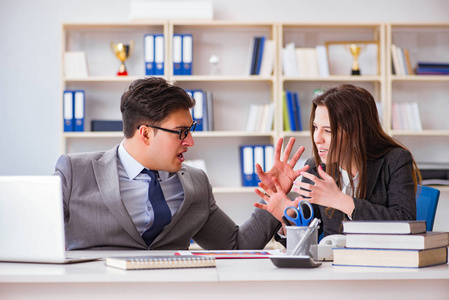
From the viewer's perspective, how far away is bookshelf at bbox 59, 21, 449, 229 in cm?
416

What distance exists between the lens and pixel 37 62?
4156 mm

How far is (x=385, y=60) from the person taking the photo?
4.05 m

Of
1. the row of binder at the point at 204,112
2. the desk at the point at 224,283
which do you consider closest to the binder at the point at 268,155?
the row of binder at the point at 204,112

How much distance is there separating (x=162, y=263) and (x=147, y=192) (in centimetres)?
77

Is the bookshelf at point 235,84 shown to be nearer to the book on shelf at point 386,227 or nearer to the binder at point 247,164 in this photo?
the binder at point 247,164

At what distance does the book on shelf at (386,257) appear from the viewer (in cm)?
134

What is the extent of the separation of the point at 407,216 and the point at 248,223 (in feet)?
1.77

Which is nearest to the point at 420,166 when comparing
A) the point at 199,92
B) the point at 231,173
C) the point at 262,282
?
the point at 231,173

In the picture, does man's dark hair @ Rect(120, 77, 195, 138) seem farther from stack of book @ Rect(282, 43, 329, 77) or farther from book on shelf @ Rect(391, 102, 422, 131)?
book on shelf @ Rect(391, 102, 422, 131)

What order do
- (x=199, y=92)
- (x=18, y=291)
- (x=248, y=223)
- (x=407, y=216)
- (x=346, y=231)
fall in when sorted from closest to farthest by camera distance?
(x=18, y=291) < (x=346, y=231) < (x=407, y=216) < (x=248, y=223) < (x=199, y=92)

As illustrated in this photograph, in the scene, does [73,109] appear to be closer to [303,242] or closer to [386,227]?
[303,242]

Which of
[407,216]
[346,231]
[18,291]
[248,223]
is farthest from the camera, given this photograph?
[248,223]
